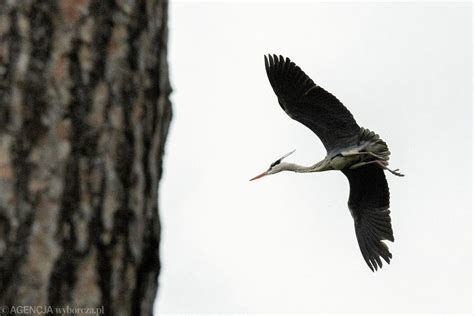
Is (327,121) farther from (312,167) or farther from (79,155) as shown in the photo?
(79,155)

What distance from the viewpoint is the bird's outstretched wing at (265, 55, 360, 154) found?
11.7 m

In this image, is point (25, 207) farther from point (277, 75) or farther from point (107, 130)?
point (277, 75)

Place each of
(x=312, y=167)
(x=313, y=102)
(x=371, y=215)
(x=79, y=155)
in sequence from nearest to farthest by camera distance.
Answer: (x=79, y=155) < (x=313, y=102) < (x=312, y=167) < (x=371, y=215)

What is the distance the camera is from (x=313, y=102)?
1171 centimetres

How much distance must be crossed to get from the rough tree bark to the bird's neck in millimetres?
9889

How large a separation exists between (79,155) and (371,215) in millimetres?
11392

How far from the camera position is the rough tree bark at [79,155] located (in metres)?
1.89

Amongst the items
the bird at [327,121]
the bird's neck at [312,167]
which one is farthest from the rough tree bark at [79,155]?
the bird's neck at [312,167]

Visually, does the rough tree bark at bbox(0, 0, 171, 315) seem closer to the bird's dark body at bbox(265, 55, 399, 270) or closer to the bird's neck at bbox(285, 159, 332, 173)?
the bird's dark body at bbox(265, 55, 399, 270)

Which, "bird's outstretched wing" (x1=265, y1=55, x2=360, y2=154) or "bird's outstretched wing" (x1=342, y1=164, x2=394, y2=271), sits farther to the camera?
"bird's outstretched wing" (x1=342, y1=164, x2=394, y2=271)

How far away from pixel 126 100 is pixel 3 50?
0.24 meters

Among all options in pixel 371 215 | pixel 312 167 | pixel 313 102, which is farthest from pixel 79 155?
pixel 371 215

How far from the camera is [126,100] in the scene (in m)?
2.01

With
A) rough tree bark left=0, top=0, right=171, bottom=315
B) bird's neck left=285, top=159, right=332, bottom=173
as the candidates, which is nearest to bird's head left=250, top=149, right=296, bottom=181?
bird's neck left=285, top=159, right=332, bottom=173
